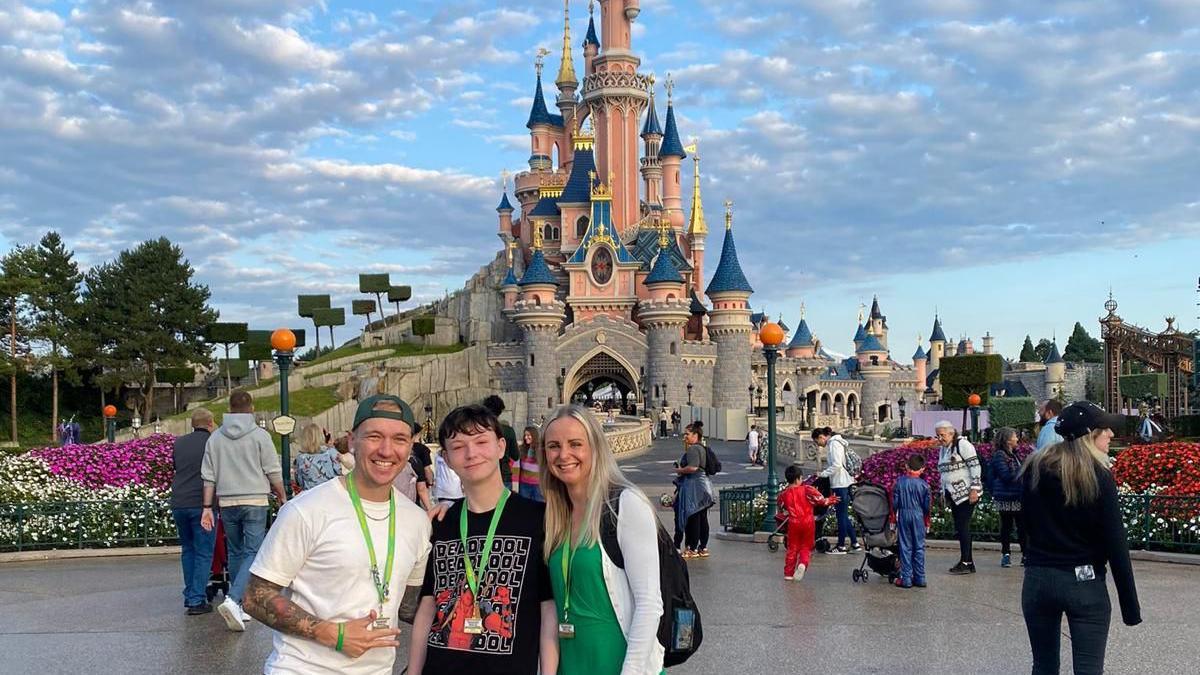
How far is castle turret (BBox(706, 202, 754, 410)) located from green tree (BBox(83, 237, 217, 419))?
1073 inches

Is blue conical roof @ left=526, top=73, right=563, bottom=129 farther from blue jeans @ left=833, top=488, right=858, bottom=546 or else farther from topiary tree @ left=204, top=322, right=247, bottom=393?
blue jeans @ left=833, top=488, right=858, bottom=546

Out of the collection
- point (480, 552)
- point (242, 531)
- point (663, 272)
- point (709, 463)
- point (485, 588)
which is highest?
point (663, 272)

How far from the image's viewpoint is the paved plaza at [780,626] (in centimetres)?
691

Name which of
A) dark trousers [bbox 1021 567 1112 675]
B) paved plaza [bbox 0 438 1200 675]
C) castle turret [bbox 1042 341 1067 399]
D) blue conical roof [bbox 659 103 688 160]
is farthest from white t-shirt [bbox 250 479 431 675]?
castle turret [bbox 1042 341 1067 399]

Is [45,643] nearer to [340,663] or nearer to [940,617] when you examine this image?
[340,663]

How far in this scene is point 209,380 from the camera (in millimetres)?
61531

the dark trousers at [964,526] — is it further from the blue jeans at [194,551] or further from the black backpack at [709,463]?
the blue jeans at [194,551]

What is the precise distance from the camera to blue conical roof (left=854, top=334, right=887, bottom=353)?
69.4 meters

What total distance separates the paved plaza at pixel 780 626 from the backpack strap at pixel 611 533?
3.61 m

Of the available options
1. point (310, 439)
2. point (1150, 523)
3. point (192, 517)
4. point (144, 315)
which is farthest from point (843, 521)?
point (144, 315)

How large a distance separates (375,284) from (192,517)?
62.6 m

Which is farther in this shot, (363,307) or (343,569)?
(363,307)

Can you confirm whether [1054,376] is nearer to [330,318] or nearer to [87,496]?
[330,318]

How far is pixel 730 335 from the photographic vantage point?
5388 centimetres
